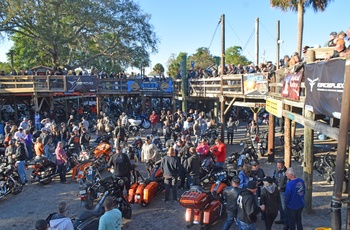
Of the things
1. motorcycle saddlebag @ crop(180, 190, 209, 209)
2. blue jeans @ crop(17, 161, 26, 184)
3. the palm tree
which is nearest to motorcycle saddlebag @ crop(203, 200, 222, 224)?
motorcycle saddlebag @ crop(180, 190, 209, 209)

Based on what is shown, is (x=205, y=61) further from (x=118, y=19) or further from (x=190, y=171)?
(x=190, y=171)

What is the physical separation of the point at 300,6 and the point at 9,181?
1626cm

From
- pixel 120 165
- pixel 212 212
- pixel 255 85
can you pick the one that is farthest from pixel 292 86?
pixel 120 165

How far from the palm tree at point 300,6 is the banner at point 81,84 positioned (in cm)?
1310

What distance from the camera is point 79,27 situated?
3197cm

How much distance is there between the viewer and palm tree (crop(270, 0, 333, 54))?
1694 cm

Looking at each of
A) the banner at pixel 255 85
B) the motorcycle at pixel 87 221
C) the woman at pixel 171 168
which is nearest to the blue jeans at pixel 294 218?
the woman at pixel 171 168

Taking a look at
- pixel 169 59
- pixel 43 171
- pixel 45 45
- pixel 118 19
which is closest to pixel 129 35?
pixel 118 19

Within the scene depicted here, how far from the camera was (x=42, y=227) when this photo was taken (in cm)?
517

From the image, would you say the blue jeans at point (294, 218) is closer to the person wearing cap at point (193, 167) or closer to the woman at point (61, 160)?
the person wearing cap at point (193, 167)

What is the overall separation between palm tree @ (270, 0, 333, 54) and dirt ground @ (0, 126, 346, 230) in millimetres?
9460

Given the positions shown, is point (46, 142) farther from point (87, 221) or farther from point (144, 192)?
point (87, 221)

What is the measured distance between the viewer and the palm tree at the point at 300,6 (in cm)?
1694

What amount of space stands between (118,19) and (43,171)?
2386cm
